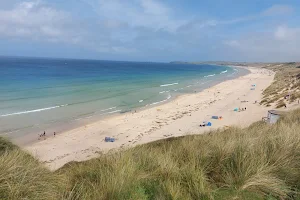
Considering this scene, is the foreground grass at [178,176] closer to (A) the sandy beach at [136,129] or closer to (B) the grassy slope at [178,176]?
(B) the grassy slope at [178,176]

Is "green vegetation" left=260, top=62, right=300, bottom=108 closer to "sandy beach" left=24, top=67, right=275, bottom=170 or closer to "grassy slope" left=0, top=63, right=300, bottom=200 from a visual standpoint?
"sandy beach" left=24, top=67, right=275, bottom=170

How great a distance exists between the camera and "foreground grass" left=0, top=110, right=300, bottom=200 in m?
3.05

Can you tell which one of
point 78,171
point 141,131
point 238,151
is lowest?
point 141,131

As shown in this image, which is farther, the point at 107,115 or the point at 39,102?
the point at 39,102

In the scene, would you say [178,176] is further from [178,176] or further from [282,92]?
[282,92]

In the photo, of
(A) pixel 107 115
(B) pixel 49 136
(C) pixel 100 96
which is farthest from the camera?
(C) pixel 100 96

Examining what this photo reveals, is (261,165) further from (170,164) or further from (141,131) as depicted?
(141,131)

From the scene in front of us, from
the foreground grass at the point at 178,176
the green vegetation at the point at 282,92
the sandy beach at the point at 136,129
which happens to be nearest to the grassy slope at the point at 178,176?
the foreground grass at the point at 178,176

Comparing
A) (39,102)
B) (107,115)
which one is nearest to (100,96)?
(39,102)

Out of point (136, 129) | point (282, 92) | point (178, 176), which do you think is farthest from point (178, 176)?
point (282, 92)

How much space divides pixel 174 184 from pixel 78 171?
5.53 ft

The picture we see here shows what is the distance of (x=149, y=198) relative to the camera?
125 inches

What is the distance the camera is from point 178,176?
3643 mm

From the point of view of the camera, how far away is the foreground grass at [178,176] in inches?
120
